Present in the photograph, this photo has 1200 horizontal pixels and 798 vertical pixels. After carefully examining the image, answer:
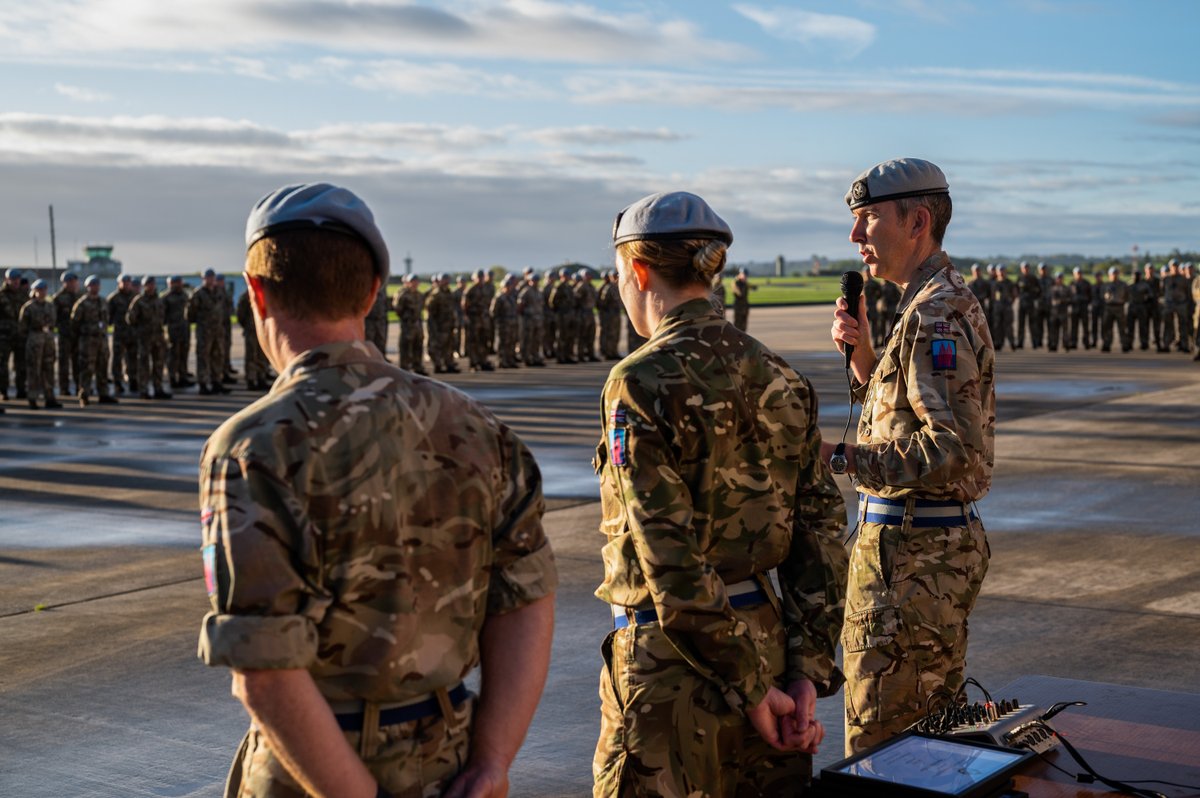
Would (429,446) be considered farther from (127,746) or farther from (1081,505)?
(1081,505)

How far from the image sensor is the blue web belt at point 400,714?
2.13 m

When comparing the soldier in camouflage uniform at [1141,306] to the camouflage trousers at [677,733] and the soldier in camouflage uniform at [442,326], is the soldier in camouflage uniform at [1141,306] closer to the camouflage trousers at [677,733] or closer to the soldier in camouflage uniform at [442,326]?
the soldier in camouflage uniform at [442,326]

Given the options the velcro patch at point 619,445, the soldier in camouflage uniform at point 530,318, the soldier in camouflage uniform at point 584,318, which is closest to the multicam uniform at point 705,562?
the velcro patch at point 619,445

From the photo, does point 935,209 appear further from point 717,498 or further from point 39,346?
point 39,346

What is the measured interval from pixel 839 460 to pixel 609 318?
93.7 ft

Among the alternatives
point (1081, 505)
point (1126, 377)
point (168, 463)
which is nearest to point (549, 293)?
point (1126, 377)

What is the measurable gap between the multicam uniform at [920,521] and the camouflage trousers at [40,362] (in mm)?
19562

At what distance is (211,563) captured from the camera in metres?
2.00

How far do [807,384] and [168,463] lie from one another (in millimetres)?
12295

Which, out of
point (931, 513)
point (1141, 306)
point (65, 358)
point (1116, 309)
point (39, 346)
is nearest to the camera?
point (931, 513)

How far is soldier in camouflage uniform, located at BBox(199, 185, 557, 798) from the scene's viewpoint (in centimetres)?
199

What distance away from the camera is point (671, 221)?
2.93 metres

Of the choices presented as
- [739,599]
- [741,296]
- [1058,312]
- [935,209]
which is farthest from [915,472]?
[1058,312]

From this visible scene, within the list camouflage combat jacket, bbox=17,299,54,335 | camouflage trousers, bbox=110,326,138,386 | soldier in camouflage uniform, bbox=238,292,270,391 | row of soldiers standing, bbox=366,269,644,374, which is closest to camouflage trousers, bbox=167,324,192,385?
camouflage trousers, bbox=110,326,138,386
